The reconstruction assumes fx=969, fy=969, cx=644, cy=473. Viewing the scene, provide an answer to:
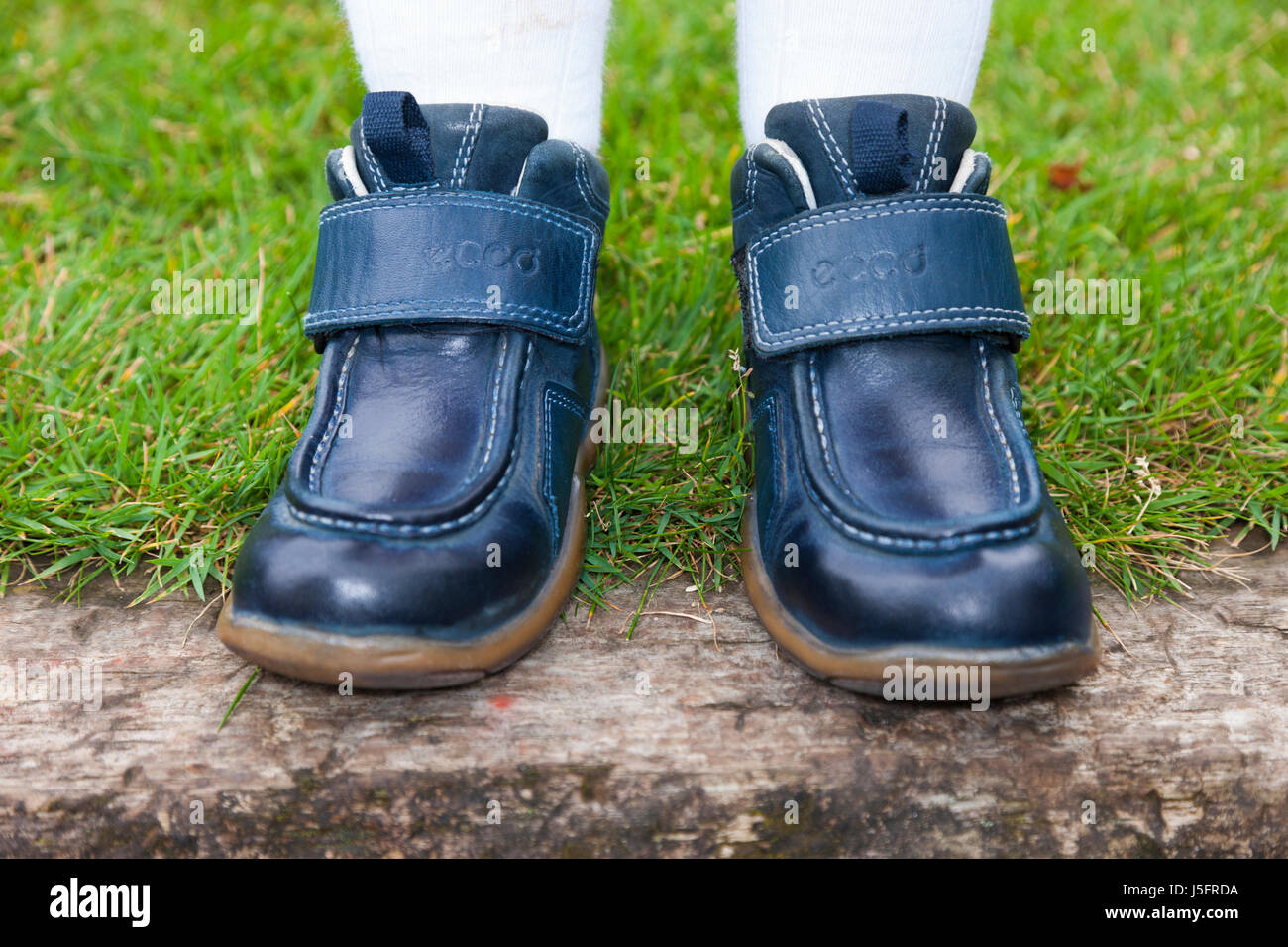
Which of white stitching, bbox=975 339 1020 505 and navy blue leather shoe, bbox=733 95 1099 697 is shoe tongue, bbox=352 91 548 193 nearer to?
A: navy blue leather shoe, bbox=733 95 1099 697

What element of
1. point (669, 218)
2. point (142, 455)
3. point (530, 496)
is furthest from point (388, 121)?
point (669, 218)

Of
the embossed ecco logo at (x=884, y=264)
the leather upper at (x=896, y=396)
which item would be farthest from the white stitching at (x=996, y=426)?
the embossed ecco logo at (x=884, y=264)

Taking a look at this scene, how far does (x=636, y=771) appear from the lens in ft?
4.25

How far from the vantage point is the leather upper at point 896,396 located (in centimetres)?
123

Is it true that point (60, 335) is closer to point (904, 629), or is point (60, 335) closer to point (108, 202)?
point (108, 202)

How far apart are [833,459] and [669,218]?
3.57 feet

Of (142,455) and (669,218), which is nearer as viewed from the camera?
(142,455)

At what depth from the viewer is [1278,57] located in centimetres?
305

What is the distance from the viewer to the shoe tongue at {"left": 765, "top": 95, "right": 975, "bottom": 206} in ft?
4.46

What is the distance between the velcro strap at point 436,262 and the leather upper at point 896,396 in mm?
333

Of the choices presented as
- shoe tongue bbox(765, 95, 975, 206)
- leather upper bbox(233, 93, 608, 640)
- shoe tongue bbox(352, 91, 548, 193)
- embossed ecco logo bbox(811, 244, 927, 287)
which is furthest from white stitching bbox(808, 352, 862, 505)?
shoe tongue bbox(352, 91, 548, 193)

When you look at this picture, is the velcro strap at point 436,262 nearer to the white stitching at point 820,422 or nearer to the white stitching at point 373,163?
the white stitching at point 373,163

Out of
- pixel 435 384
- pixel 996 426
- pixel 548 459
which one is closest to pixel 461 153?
pixel 435 384

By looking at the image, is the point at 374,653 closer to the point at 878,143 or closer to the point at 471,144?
the point at 471,144
